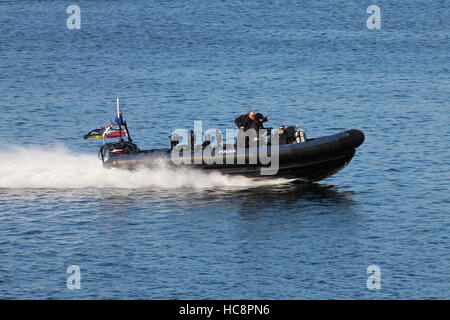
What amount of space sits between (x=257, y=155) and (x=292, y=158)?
132 centimetres

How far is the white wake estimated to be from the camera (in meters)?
39.3

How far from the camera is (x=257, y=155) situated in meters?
38.4

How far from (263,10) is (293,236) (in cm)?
5630

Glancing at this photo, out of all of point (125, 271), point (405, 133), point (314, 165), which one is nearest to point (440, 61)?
point (405, 133)

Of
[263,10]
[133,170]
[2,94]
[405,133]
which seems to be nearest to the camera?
[133,170]

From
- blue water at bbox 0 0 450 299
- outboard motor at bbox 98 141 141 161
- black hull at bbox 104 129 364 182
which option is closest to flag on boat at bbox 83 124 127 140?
outboard motor at bbox 98 141 141 161

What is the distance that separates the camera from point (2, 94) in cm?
6159

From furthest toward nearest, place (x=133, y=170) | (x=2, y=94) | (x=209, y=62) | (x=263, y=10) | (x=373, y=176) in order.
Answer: (x=263, y=10)
(x=209, y=62)
(x=2, y=94)
(x=373, y=176)
(x=133, y=170)

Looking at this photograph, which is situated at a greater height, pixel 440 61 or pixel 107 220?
pixel 440 61

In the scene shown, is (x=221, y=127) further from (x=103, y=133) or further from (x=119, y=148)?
(x=103, y=133)

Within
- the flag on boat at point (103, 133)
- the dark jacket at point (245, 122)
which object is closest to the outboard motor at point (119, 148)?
the flag on boat at point (103, 133)

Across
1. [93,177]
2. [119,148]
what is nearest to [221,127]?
[93,177]
